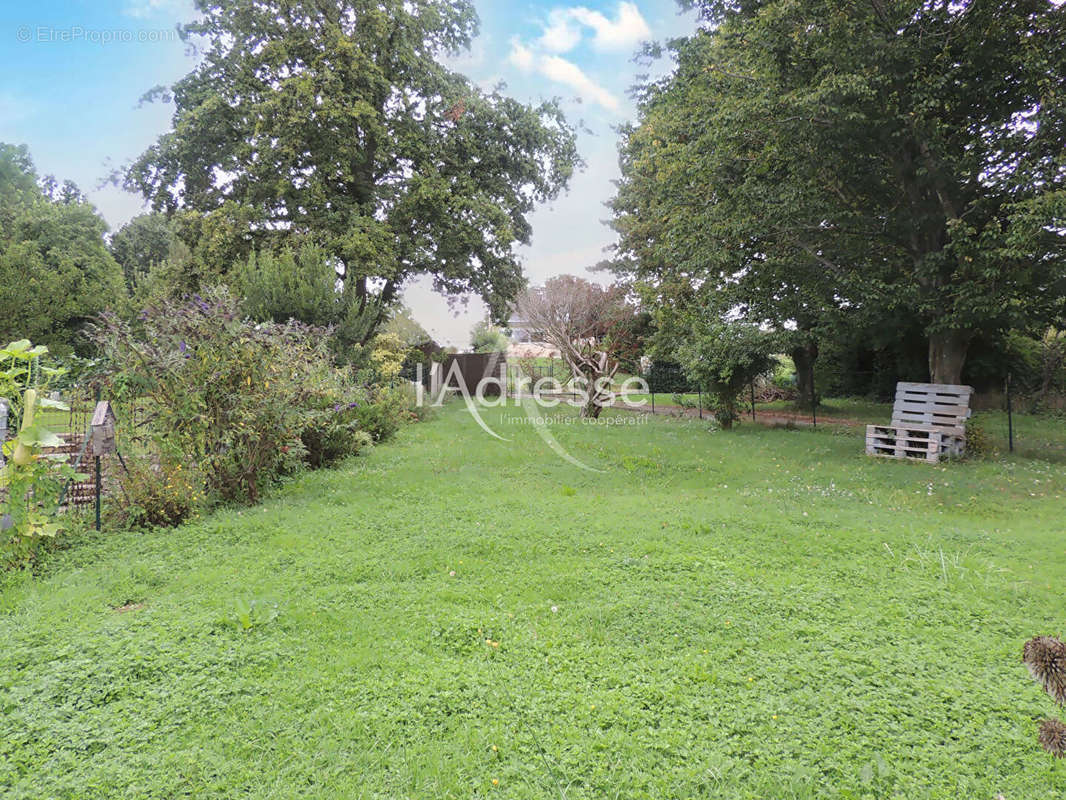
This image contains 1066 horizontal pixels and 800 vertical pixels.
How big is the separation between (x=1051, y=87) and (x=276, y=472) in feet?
35.3

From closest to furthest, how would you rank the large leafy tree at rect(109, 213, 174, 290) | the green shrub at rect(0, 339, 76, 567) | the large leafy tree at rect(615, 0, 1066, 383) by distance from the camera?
the green shrub at rect(0, 339, 76, 567), the large leafy tree at rect(615, 0, 1066, 383), the large leafy tree at rect(109, 213, 174, 290)

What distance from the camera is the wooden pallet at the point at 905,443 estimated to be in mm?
7836

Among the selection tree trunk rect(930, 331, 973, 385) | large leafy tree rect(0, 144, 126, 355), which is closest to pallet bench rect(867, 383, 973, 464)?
tree trunk rect(930, 331, 973, 385)

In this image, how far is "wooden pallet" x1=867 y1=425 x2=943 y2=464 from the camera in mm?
7836

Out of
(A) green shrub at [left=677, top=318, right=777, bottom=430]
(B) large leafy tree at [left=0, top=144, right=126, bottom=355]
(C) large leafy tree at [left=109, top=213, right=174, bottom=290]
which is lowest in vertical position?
(A) green shrub at [left=677, top=318, right=777, bottom=430]

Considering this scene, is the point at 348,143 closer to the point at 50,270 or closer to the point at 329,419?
the point at 329,419

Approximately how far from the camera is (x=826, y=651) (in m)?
2.69

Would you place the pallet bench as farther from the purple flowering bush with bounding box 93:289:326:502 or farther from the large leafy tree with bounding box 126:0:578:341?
the large leafy tree with bounding box 126:0:578:341

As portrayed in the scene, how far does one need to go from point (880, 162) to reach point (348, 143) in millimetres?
12704

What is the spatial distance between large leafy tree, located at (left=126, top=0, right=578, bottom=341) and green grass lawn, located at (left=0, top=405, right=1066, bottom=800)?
11.0 metres

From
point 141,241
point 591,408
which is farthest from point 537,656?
point 141,241

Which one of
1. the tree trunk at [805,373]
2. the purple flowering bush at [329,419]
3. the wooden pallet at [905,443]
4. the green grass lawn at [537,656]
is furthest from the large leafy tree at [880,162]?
the purple flowering bush at [329,419]

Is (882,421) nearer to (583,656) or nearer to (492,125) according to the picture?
(583,656)

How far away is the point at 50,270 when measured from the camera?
66.7 feet
